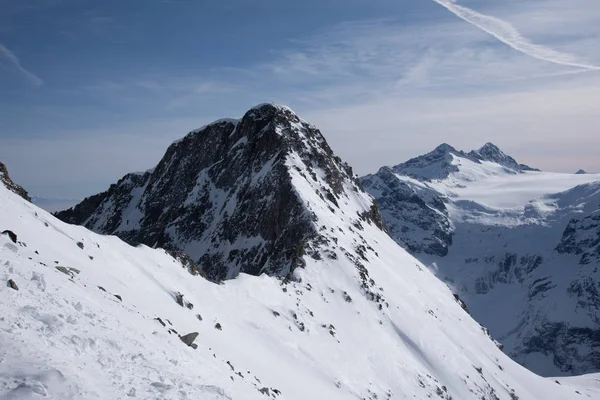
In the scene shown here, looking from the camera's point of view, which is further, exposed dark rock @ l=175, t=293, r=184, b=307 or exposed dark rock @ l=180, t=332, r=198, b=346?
exposed dark rock @ l=175, t=293, r=184, b=307

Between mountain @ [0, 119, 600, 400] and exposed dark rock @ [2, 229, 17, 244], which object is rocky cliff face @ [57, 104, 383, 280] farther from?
exposed dark rock @ [2, 229, 17, 244]

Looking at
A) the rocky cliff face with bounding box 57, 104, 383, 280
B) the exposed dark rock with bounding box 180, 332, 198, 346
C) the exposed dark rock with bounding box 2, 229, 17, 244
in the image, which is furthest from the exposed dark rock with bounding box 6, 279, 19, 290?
the rocky cliff face with bounding box 57, 104, 383, 280

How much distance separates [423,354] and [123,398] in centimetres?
5220

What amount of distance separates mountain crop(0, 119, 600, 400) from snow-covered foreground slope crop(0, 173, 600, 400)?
111 mm

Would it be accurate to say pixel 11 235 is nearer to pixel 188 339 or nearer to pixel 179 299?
pixel 188 339

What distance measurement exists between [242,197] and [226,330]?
164ft

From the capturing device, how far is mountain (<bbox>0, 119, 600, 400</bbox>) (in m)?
18.1

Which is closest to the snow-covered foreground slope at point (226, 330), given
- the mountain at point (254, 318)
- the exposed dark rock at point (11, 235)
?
the mountain at point (254, 318)

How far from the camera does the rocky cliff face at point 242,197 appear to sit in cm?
7212

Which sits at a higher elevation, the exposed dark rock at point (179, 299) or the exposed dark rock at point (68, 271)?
the exposed dark rock at point (68, 271)

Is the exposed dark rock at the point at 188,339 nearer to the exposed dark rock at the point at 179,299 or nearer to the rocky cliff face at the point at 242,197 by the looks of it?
the exposed dark rock at the point at 179,299

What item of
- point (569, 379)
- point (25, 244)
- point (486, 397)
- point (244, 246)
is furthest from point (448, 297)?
point (25, 244)

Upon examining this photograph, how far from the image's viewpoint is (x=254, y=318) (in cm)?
4441

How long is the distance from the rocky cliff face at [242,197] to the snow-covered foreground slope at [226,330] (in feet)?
18.0
